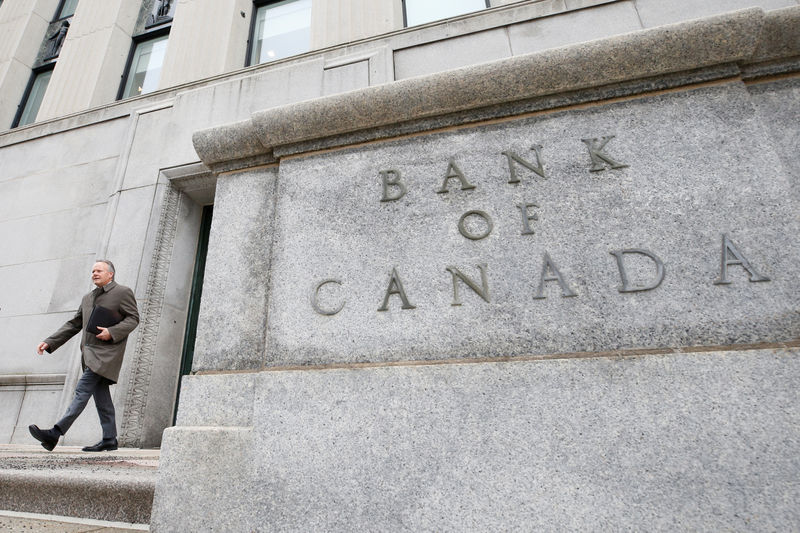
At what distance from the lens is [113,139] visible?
28.1ft

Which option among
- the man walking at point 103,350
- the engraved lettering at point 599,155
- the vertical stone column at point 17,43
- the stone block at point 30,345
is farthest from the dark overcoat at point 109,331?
the vertical stone column at point 17,43

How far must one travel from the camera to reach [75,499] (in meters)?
2.83

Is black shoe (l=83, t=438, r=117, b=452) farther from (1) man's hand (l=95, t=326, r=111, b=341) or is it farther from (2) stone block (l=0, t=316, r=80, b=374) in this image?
(2) stone block (l=0, t=316, r=80, b=374)

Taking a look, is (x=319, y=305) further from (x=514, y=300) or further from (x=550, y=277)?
(x=550, y=277)

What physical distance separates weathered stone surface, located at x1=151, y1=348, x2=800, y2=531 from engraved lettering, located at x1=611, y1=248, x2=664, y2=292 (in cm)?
36

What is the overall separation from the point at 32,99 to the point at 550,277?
14973 mm

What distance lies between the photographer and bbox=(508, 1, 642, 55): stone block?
6.70m

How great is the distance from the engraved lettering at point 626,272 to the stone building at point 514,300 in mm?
16

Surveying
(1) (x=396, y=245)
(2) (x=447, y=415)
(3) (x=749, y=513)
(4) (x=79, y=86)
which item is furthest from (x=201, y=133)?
(4) (x=79, y=86)

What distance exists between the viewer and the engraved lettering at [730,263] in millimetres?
2082

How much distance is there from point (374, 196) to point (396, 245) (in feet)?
1.28

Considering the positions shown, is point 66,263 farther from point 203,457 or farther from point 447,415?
point 447,415

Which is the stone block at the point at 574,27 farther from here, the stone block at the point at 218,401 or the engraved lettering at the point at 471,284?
the stone block at the point at 218,401

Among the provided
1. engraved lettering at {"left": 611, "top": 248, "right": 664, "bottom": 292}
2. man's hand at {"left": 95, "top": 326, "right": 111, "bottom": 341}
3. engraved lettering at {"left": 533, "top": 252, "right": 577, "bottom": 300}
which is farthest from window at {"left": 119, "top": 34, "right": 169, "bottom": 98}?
engraved lettering at {"left": 611, "top": 248, "right": 664, "bottom": 292}
